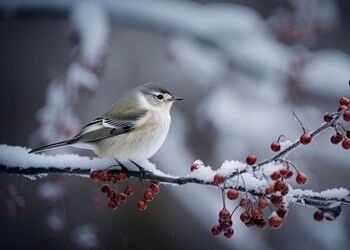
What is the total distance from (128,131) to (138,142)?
0.38ft

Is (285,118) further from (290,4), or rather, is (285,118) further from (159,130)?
(159,130)

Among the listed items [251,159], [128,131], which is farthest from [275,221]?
[128,131]

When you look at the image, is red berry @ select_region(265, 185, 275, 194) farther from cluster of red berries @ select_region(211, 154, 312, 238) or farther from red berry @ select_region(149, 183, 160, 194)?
red berry @ select_region(149, 183, 160, 194)

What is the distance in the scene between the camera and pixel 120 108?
310 cm

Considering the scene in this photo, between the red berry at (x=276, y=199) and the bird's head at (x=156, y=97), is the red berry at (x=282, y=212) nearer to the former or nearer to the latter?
the red berry at (x=276, y=199)

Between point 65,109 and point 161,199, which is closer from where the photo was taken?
point 65,109

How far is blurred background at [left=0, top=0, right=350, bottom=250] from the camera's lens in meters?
4.77

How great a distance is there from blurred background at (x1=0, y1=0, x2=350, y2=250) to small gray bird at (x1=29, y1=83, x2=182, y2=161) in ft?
3.20

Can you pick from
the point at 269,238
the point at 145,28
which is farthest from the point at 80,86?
the point at 269,238

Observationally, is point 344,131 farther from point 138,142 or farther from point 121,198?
point 138,142

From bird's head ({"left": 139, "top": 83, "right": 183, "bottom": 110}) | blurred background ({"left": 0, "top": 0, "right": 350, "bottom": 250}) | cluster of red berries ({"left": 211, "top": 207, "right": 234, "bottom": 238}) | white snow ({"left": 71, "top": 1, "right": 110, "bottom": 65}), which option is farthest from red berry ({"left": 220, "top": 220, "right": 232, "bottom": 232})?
blurred background ({"left": 0, "top": 0, "right": 350, "bottom": 250})

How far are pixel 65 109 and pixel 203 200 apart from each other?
6.58 feet

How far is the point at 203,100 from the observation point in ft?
17.4

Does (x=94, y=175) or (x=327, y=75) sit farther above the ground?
(x=327, y=75)
